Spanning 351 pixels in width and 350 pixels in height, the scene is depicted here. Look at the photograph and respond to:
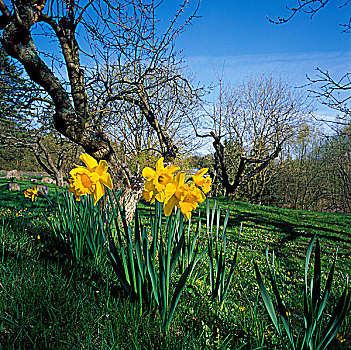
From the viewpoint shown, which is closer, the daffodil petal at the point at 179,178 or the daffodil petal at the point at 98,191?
Result: the daffodil petal at the point at 179,178

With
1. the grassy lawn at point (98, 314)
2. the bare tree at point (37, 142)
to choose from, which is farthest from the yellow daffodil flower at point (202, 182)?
the bare tree at point (37, 142)

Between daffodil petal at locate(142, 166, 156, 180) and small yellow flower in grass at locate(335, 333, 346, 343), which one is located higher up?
daffodil petal at locate(142, 166, 156, 180)

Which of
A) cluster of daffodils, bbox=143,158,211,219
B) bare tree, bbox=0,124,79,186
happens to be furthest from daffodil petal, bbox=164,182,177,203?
bare tree, bbox=0,124,79,186

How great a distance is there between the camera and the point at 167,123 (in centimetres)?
1099

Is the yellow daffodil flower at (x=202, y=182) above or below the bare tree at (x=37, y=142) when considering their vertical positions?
below

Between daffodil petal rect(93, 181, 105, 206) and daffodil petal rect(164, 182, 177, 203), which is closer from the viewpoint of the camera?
daffodil petal rect(164, 182, 177, 203)

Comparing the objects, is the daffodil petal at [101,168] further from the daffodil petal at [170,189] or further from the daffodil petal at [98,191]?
the daffodil petal at [170,189]

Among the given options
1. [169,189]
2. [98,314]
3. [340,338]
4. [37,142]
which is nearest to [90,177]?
[169,189]

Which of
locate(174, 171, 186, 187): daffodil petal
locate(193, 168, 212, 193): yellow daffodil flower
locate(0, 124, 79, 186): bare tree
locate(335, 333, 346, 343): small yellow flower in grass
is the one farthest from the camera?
locate(0, 124, 79, 186): bare tree

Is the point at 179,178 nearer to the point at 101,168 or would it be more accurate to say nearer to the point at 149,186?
the point at 149,186

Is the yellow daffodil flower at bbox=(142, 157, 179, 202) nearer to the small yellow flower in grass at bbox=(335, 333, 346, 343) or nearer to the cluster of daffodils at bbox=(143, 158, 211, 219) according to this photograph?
the cluster of daffodils at bbox=(143, 158, 211, 219)

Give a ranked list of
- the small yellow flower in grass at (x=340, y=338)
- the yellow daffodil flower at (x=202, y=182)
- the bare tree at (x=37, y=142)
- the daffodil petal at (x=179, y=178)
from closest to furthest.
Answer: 1. the daffodil petal at (x=179, y=178)
2. the yellow daffodil flower at (x=202, y=182)
3. the small yellow flower in grass at (x=340, y=338)
4. the bare tree at (x=37, y=142)

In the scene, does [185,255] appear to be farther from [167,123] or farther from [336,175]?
[336,175]

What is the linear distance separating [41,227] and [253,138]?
1314 cm
